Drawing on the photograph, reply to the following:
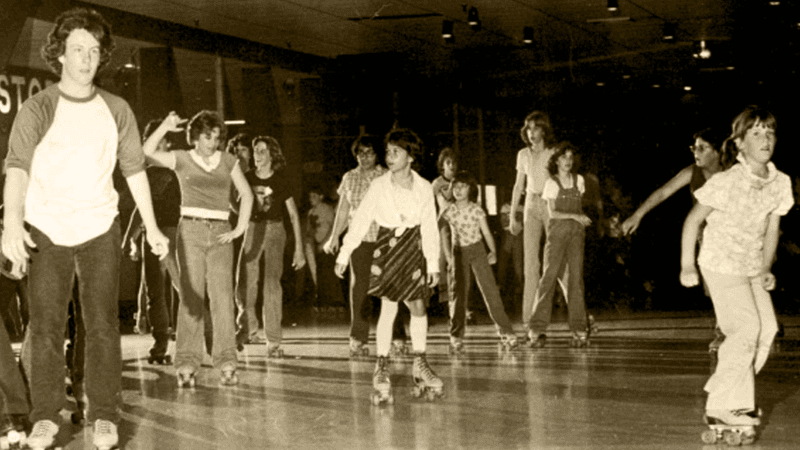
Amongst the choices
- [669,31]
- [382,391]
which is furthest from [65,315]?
[669,31]

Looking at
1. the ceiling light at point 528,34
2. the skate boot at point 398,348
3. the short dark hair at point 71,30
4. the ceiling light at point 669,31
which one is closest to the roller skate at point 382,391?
the short dark hair at point 71,30

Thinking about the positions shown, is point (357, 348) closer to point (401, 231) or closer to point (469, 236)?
point (469, 236)

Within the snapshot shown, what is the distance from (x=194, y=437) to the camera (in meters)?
6.05

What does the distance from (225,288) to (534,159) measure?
321cm

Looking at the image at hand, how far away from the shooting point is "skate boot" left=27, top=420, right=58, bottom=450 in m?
5.21

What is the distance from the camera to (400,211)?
7.32 m

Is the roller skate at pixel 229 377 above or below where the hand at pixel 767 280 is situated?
below

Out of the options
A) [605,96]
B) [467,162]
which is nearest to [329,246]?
[467,162]

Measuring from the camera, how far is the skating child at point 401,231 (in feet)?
23.9

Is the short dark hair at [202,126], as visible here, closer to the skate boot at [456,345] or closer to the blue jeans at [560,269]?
the skate boot at [456,345]

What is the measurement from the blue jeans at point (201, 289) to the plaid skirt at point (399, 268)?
1257 mm

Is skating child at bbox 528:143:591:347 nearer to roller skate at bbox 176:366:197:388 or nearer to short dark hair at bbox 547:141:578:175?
short dark hair at bbox 547:141:578:175

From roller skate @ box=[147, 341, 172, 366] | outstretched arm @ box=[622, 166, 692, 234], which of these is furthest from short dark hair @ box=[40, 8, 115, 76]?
roller skate @ box=[147, 341, 172, 366]

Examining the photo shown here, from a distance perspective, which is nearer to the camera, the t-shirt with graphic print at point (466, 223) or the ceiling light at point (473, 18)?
the t-shirt with graphic print at point (466, 223)
